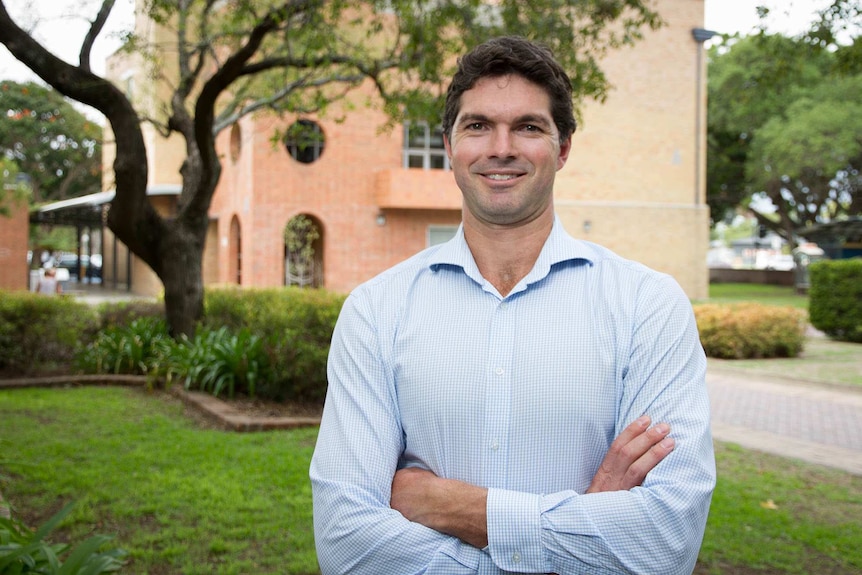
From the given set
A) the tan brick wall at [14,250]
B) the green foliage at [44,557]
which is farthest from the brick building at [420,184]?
the green foliage at [44,557]

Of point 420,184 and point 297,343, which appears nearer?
point 297,343

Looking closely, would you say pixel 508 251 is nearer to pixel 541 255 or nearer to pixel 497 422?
pixel 541 255

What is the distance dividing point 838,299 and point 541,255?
19.1m

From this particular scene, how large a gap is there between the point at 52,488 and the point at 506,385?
517 centimetres

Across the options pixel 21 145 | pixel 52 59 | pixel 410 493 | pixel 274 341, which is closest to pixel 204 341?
pixel 274 341

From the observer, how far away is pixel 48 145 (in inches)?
1670

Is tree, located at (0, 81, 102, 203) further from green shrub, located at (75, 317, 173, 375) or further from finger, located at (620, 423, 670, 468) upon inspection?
finger, located at (620, 423, 670, 468)

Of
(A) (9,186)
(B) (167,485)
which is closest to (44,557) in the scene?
(B) (167,485)

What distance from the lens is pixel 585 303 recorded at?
2.29 metres

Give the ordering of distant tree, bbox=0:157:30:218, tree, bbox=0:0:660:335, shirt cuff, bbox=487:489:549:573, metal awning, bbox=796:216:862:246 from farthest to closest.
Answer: metal awning, bbox=796:216:862:246 < distant tree, bbox=0:157:30:218 < tree, bbox=0:0:660:335 < shirt cuff, bbox=487:489:549:573

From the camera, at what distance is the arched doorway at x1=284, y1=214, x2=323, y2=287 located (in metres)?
26.5

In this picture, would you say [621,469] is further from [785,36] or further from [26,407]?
[26,407]

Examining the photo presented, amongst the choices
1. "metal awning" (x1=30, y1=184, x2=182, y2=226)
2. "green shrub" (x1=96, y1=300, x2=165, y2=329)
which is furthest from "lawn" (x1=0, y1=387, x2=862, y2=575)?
"metal awning" (x1=30, y1=184, x2=182, y2=226)

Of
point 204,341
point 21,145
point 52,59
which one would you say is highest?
point 21,145
